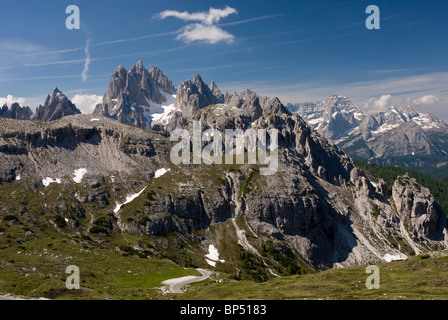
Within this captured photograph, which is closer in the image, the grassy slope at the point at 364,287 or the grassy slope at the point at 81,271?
the grassy slope at the point at 364,287

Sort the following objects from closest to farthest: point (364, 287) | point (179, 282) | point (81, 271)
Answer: point (364, 287), point (179, 282), point (81, 271)

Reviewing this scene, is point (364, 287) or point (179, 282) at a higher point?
point (364, 287)

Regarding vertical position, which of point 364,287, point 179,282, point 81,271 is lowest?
point 179,282

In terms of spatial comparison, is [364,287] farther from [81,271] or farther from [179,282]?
[81,271]

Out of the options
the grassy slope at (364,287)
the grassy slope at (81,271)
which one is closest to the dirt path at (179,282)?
the grassy slope at (81,271)

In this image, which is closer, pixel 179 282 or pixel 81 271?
pixel 179 282

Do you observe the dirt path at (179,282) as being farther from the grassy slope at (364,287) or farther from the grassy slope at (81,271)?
the grassy slope at (364,287)

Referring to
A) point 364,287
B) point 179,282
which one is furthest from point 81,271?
point 364,287

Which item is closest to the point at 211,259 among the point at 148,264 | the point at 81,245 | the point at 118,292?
the point at 148,264

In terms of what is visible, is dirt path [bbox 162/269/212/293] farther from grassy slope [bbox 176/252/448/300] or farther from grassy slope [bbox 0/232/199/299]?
grassy slope [bbox 176/252/448/300]
